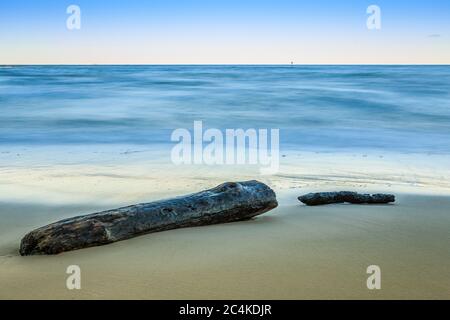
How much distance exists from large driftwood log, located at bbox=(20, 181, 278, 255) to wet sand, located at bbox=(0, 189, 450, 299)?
0.07m

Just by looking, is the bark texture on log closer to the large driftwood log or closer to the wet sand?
the wet sand

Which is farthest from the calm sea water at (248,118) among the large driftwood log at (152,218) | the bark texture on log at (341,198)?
the large driftwood log at (152,218)

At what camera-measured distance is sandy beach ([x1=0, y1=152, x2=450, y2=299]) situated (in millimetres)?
2879

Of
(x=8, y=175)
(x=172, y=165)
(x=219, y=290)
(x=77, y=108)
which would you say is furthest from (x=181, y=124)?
(x=219, y=290)

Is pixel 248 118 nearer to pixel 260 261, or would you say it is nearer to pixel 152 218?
pixel 152 218

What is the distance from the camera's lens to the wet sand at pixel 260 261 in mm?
2863

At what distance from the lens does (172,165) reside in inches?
295

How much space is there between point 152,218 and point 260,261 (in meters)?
0.91

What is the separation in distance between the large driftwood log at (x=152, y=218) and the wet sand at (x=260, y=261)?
7 cm

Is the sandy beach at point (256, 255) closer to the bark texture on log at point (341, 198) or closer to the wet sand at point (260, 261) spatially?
the wet sand at point (260, 261)

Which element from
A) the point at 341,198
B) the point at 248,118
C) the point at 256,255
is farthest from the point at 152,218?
the point at 248,118

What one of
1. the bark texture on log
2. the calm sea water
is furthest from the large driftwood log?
the calm sea water

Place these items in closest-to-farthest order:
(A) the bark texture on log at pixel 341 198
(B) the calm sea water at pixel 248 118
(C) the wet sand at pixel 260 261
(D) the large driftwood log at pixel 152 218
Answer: (C) the wet sand at pixel 260 261 → (D) the large driftwood log at pixel 152 218 → (A) the bark texture on log at pixel 341 198 → (B) the calm sea water at pixel 248 118
